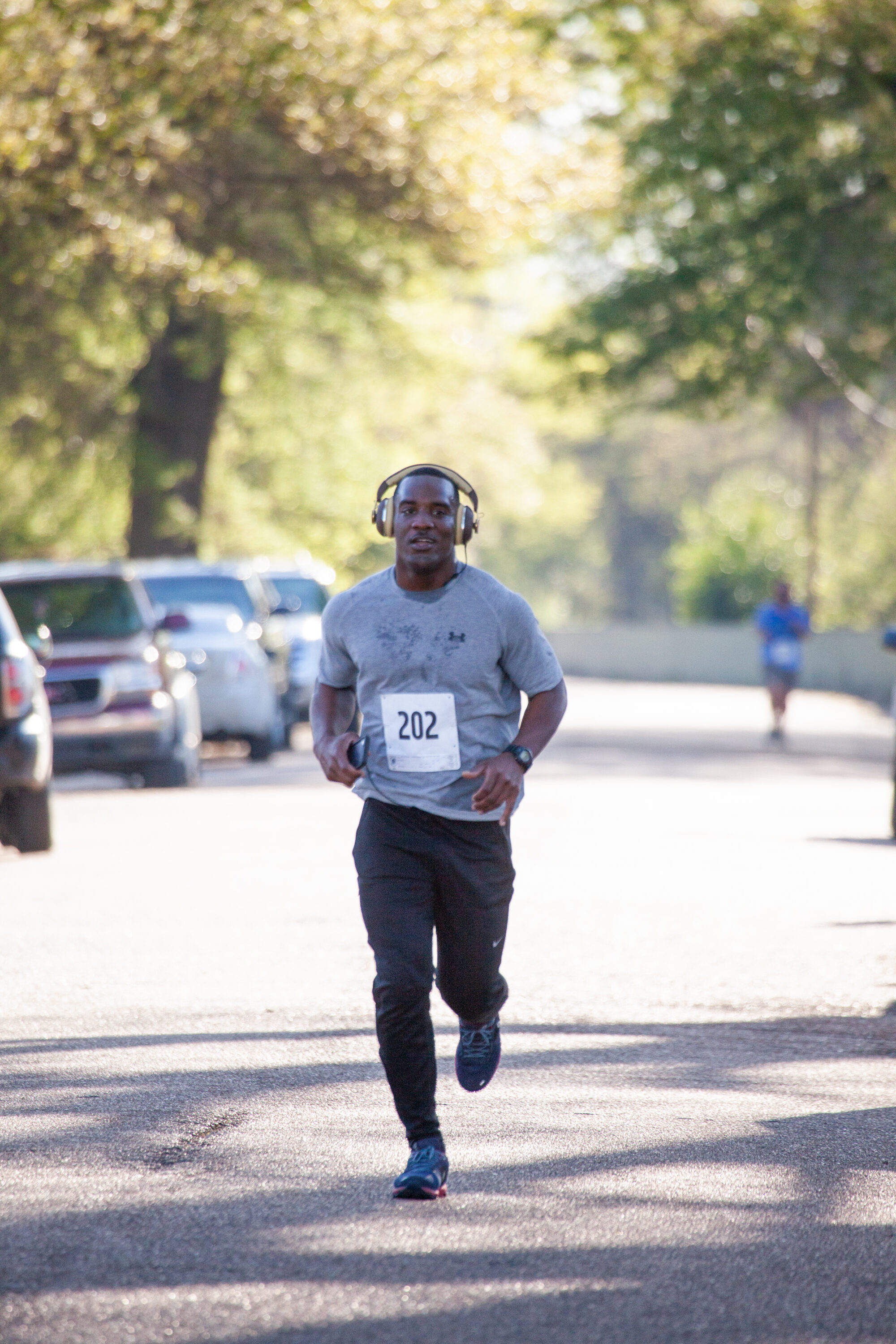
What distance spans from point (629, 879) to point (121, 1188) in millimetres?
7148

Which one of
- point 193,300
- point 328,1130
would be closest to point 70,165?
point 193,300

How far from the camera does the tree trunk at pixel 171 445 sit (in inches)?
1261

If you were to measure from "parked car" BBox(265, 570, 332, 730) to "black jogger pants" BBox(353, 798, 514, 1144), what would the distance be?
17.2m

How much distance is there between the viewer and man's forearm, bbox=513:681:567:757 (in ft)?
17.8

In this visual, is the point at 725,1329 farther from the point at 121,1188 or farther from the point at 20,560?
the point at 20,560

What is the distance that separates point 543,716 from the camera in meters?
5.48


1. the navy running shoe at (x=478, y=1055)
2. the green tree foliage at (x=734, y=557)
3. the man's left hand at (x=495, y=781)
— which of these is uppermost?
the man's left hand at (x=495, y=781)

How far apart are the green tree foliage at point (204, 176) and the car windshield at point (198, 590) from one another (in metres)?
4.07

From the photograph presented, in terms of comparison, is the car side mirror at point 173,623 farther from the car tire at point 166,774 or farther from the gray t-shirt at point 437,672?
the gray t-shirt at point 437,672

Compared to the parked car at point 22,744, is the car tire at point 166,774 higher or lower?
lower

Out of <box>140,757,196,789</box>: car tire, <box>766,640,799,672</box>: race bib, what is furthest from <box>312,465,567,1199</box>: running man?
<box>766,640,799,672</box>: race bib

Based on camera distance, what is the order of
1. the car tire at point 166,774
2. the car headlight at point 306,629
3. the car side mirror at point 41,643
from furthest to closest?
the car headlight at point 306,629
the car tire at point 166,774
the car side mirror at point 41,643

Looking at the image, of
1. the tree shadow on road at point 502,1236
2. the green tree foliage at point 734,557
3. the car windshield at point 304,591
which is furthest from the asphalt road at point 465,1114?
the green tree foliage at point 734,557

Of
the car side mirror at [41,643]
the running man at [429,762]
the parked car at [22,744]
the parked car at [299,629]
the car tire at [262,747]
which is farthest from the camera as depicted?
the parked car at [299,629]
